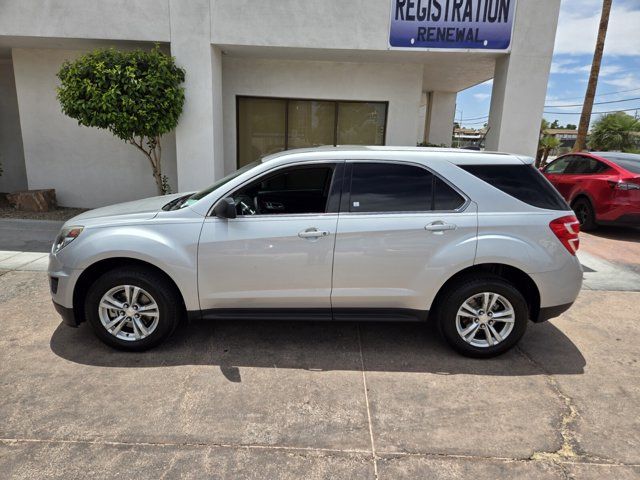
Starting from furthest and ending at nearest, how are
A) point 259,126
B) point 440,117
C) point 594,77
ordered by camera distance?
point 594,77 → point 440,117 → point 259,126

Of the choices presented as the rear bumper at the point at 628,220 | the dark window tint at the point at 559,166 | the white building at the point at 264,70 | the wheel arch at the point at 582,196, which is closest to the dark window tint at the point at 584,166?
the dark window tint at the point at 559,166

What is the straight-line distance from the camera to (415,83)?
9.52 m

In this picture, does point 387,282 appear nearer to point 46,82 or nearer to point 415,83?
point 415,83

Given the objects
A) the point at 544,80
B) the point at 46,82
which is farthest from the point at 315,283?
the point at 46,82

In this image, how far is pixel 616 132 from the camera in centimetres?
2231

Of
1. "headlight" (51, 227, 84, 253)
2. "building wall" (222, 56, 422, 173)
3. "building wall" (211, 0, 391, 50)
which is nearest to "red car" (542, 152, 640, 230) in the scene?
"building wall" (222, 56, 422, 173)

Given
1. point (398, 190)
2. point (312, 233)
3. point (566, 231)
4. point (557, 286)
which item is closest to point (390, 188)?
point (398, 190)

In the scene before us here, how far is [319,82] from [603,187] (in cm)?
600

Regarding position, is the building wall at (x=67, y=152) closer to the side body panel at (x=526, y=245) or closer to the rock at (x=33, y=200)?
the rock at (x=33, y=200)

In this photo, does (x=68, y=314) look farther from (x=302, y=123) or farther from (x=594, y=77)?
(x=594, y=77)

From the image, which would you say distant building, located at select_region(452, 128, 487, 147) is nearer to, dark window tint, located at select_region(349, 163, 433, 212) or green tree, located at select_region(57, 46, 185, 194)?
dark window tint, located at select_region(349, 163, 433, 212)

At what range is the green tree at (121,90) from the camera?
278 inches

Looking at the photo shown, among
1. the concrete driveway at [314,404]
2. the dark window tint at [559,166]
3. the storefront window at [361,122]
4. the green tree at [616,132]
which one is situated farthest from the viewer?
the green tree at [616,132]

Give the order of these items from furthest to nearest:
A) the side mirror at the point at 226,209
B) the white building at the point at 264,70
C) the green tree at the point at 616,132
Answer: the green tree at the point at 616,132, the white building at the point at 264,70, the side mirror at the point at 226,209
